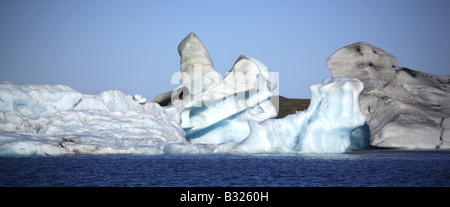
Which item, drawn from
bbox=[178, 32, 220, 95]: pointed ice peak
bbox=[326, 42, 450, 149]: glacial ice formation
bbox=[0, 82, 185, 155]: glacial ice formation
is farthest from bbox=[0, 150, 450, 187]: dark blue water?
bbox=[178, 32, 220, 95]: pointed ice peak

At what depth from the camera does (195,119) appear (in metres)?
35.1

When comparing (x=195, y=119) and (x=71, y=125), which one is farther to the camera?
(x=195, y=119)

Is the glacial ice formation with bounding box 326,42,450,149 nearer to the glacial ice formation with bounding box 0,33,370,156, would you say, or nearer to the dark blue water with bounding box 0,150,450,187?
the glacial ice formation with bounding box 0,33,370,156

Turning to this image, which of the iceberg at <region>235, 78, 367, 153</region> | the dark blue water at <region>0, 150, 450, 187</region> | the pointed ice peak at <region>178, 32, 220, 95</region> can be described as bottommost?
the dark blue water at <region>0, 150, 450, 187</region>

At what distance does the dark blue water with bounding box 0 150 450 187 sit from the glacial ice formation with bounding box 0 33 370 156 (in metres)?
1.05

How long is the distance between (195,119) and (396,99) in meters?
15.5

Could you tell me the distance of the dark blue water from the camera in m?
20.9

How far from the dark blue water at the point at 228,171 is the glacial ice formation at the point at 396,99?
5267 mm

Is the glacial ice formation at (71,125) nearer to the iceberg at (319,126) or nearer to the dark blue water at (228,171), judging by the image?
the dark blue water at (228,171)

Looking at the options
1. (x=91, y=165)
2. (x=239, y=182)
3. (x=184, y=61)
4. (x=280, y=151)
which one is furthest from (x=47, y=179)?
(x=184, y=61)

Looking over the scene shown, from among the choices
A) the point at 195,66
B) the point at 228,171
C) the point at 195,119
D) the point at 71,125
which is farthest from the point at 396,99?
the point at 71,125

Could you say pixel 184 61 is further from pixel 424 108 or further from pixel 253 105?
pixel 424 108

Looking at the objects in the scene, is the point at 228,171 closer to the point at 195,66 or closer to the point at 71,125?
the point at 71,125
